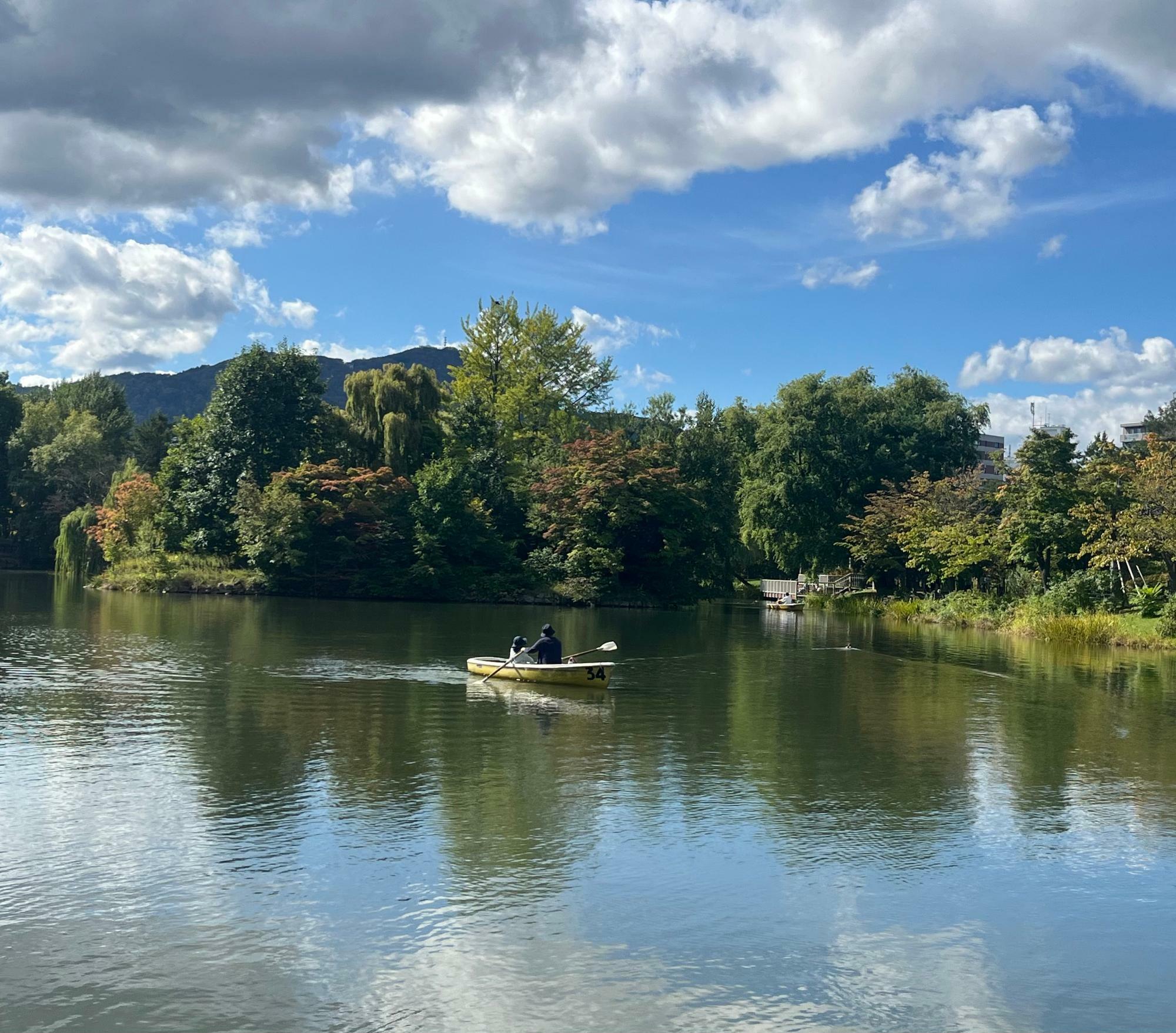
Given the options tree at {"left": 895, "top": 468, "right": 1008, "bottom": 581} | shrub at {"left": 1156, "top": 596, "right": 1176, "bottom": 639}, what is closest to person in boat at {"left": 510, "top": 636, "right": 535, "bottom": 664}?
shrub at {"left": 1156, "top": 596, "right": 1176, "bottom": 639}

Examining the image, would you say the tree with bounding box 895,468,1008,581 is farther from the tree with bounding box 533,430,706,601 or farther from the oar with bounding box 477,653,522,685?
the oar with bounding box 477,653,522,685

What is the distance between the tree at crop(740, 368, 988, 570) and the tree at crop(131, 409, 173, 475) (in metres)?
43.4

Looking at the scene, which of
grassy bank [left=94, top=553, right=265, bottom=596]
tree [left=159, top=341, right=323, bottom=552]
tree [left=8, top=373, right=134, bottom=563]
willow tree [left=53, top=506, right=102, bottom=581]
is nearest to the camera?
grassy bank [left=94, top=553, right=265, bottom=596]

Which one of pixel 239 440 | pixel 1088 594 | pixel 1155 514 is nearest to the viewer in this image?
pixel 1155 514

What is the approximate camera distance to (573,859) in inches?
436

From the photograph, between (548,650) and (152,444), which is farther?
(152,444)

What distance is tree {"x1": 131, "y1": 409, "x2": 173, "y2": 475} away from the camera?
265 ft

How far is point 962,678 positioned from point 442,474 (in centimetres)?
3677

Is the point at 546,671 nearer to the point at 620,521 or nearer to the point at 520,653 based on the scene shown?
the point at 520,653

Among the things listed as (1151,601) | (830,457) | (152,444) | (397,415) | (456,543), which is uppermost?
(397,415)

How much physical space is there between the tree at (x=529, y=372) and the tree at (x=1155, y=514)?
36451 millimetres

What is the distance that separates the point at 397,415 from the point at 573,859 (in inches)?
2183

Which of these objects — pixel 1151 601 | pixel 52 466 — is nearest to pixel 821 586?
pixel 1151 601

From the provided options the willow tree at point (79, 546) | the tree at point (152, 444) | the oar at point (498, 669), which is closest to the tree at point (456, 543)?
the willow tree at point (79, 546)
